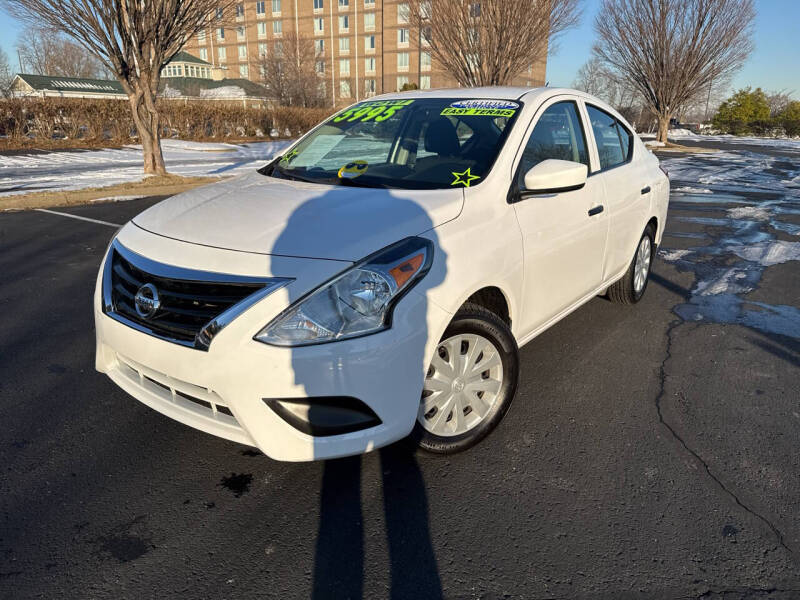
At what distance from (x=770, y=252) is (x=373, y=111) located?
18.6ft

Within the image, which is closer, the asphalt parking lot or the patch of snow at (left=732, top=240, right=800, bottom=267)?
the asphalt parking lot

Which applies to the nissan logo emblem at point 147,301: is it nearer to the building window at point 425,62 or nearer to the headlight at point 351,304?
the headlight at point 351,304

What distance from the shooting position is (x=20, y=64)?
70.1 metres

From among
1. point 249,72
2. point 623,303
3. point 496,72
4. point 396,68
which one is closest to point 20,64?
point 249,72

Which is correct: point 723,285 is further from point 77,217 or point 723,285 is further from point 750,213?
point 77,217

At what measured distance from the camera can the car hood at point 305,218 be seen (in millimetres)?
2455

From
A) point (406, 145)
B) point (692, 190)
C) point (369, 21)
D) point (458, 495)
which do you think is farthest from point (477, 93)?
point (369, 21)

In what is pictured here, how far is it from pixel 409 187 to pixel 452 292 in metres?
0.81

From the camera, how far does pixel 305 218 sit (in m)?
2.69

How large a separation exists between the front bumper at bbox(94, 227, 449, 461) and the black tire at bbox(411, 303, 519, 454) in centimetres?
18

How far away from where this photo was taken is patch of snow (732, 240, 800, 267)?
6.77 metres

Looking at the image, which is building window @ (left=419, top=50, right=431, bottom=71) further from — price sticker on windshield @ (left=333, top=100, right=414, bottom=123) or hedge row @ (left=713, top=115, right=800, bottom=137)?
price sticker on windshield @ (left=333, top=100, right=414, bottom=123)

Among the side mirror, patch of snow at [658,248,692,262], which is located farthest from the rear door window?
patch of snow at [658,248,692,262]

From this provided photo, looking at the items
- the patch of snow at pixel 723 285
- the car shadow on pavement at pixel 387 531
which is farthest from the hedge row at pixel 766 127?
the car shadow on pavement at pixel 387 531
